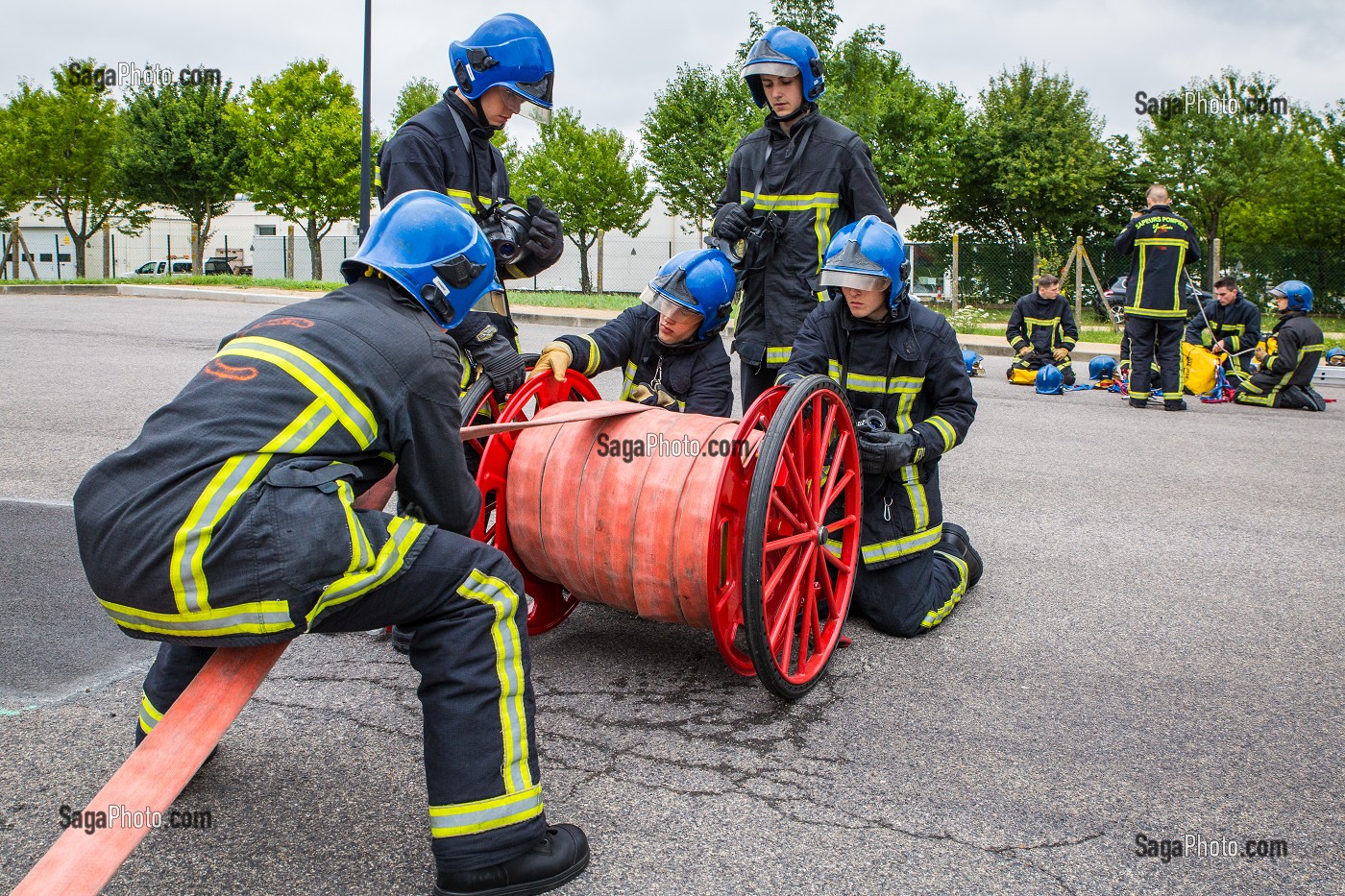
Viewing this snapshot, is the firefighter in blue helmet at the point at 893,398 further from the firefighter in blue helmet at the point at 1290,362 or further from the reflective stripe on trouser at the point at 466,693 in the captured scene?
the firefighter in blue helmet at the point at 1290,362

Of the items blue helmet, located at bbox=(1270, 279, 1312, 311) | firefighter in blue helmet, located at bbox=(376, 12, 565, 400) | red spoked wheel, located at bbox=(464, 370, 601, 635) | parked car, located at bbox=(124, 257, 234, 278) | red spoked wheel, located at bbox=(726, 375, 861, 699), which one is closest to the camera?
red spoked wheel, located at bbox=(726, 375, 861, 699)

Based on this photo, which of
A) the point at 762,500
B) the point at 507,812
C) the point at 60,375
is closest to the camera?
the point at 507,812

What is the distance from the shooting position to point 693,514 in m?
3.33

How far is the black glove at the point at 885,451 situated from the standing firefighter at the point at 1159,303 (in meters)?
8.16

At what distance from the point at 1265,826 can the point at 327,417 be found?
263 cm

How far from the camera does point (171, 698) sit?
107 inches

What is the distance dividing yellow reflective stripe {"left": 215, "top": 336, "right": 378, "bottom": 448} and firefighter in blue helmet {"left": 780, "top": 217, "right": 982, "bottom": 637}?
6.71 feet

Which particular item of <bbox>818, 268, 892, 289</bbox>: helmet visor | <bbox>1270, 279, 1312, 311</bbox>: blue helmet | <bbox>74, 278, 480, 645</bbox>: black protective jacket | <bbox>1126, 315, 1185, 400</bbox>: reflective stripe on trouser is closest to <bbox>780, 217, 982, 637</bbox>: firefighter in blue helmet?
<bbox>818, 268, 892, 289</bbox>: helmet visor

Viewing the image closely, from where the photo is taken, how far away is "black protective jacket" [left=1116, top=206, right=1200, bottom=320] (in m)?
11.1

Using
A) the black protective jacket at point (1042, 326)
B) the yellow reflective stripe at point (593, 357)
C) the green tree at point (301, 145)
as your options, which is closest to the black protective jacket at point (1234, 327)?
the black protective jacket at point (1042, 326)

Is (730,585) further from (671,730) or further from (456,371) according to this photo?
(456,371)

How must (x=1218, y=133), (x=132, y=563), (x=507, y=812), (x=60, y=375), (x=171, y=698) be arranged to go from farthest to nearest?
(x=1218, y=133)
(x=60, y=375)
(x=171, y=698)
(x=507, y=812)
(x=132, y=563)

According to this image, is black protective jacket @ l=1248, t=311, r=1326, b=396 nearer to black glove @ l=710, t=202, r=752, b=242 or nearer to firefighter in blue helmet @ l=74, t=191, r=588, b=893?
black glove @ l=710, t=202, r=752, b=242

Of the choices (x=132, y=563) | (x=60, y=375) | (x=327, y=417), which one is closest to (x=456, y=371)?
(x=327, y=417)
